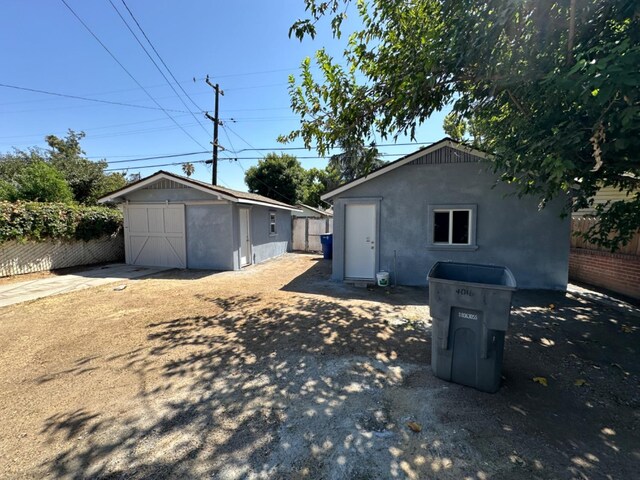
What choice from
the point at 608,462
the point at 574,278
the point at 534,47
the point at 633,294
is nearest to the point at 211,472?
the point at 608,462

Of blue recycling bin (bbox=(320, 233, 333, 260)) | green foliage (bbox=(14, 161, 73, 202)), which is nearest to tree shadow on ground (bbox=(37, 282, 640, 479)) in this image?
blue recycling bin (bbox=(320, 233, 333, 260))

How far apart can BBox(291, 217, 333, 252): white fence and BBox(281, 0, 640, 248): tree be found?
39.6 feet

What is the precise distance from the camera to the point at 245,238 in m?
12.0

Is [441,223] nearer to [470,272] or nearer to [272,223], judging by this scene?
[470,272]

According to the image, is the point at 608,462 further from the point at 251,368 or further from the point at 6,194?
the point at 6,194

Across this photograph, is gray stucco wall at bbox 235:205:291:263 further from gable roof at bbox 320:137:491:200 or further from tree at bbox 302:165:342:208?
tree at bbox 302:165:342:208

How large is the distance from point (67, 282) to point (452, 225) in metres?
11.2

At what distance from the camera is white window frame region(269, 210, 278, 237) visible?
48.6ft

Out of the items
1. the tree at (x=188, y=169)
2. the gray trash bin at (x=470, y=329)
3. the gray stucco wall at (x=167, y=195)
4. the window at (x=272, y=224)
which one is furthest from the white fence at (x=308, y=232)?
the tree at (x=188, y=169)

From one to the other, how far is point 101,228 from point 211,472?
513 inches

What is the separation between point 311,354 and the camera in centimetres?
399

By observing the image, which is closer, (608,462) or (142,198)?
(608,462)

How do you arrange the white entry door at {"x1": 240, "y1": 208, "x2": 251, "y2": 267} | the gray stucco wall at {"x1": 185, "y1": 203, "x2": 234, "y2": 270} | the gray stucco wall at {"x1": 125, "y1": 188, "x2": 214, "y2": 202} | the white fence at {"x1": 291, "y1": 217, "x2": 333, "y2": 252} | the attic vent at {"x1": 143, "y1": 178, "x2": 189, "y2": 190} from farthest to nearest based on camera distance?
the white fence at {"x1": 291, "y1": 217, "x2": 333, "y2": 252} < the white entry door at {"x1": 240, "y1": 208, "x2": 251, "y2": 267} < the attic vent at {"x1": 143, "y1": 178, "x2": 189, "y2": 190} < the gray stucco wall at {"x1": 125, "y1": 188, "x2": 214, "y2": 202} < the gray stucco wall at {"x1": 185, "y1": 203, "x2": 234, "y2": 270}

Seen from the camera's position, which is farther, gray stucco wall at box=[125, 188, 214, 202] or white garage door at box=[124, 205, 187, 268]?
white garage door at box=[124, 205, 187, 268]
